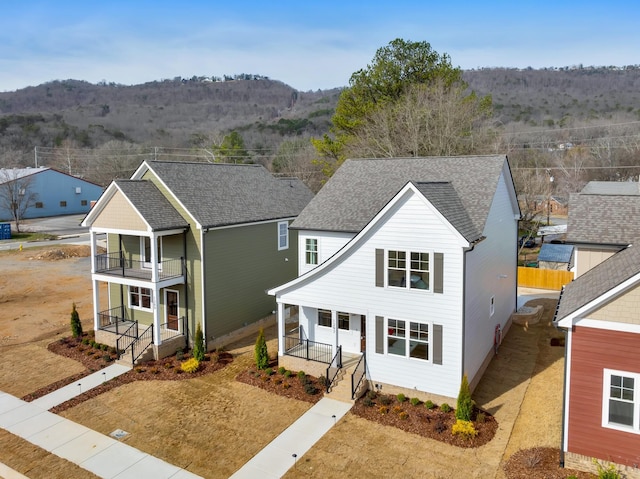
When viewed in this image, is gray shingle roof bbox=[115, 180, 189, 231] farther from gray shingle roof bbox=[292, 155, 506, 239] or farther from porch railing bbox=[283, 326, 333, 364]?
porch railing bbox=[283, 326, 333, 364]

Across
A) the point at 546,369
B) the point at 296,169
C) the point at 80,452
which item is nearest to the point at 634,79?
the point at 296,169

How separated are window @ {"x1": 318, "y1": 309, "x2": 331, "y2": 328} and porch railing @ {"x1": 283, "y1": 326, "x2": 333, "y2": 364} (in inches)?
32.7

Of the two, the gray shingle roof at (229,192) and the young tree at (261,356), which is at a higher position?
the gray shingle roof at (229,192)

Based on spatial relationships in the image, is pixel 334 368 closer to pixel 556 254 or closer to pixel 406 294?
pixel 406 294

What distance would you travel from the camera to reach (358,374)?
55.0 ft

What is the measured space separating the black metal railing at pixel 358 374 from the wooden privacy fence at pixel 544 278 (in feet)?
65.0

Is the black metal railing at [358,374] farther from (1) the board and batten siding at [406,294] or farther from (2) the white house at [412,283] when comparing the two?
(1) the board and batten siding at [406,294]

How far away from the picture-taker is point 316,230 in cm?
2059

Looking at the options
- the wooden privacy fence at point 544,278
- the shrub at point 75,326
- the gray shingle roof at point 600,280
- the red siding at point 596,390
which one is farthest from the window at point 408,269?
the wooden privacy fence at point 544,278

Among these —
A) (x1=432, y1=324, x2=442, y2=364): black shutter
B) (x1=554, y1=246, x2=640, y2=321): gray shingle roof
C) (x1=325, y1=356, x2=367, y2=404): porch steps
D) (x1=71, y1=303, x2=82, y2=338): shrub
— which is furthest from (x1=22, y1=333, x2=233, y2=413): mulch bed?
(x1=554, y1=246, x2=640, y2=321): gray shingle roof

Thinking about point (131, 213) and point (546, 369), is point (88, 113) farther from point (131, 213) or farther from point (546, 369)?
point (546, 369)

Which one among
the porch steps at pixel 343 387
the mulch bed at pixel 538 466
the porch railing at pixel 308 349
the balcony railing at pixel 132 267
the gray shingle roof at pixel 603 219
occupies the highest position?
the gray shingle roof at pixel 603 219

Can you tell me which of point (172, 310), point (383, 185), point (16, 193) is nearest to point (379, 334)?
point (383, 185)

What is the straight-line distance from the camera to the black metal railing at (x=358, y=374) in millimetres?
16125
